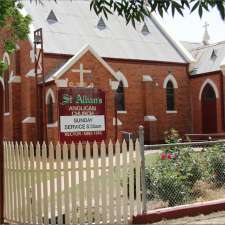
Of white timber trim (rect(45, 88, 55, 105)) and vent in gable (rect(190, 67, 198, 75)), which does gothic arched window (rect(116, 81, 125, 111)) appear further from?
vent in gable (rect(190, 67, 198, 75))

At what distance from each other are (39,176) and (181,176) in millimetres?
3191

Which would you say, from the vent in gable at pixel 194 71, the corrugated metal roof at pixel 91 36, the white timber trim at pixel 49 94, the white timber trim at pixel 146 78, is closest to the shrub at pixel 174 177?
the white timber trim at pixel 49 94

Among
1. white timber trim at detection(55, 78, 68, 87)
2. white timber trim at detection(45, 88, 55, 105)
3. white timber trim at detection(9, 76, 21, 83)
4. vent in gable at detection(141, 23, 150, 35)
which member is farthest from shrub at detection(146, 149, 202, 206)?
vent in gable at detection(141, 23, 150, 35)

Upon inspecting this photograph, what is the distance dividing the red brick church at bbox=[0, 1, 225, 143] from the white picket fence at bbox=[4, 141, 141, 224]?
15.6 m

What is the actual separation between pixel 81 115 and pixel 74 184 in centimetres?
587

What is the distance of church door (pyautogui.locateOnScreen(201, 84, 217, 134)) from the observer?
31.4 m

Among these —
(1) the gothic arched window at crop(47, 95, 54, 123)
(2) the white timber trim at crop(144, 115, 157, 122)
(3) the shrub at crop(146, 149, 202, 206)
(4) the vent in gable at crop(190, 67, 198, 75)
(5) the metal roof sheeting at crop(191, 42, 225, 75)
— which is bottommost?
(3) the shrub at crop(146, 149, 202, 206)

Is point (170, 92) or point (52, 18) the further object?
point (170, 92)

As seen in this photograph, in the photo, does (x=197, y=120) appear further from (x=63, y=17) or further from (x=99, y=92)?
(x=99, y=92)

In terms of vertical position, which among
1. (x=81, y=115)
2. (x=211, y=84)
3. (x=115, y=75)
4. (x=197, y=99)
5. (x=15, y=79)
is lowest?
(x=81, y=115)

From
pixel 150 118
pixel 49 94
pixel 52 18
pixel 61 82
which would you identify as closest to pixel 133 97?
pixel 150 118

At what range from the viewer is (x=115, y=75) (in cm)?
2548

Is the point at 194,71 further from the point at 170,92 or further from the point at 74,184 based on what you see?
the point at 74,184

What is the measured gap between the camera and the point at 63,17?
3003 centimetres
